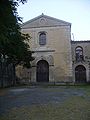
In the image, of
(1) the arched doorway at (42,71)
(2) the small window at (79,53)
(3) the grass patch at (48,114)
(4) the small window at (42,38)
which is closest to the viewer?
(3) the grass patch at (48,114)

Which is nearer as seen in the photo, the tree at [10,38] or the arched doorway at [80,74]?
the tree at [10,38]

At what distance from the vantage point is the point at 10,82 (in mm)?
31156

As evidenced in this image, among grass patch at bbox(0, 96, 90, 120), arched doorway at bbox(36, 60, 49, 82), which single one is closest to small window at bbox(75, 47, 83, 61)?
arched doorway at bbox(36, 60, 49, 82)

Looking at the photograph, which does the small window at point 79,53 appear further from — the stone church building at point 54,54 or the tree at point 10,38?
the tree at point 10,38

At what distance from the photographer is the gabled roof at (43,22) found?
36769 mm

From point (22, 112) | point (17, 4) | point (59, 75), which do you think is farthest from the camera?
point (59, 75)

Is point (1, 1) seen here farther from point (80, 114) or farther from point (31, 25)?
point (31, 25)

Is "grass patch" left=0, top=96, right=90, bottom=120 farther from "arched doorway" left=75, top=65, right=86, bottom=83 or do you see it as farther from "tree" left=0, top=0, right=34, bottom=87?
"arched doorway" left=75, top=65, right=86, bottom=83

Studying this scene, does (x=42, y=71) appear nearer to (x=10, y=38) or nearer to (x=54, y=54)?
(x=54, y=54)

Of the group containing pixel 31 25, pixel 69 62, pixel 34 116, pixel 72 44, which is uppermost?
pixel 31 25

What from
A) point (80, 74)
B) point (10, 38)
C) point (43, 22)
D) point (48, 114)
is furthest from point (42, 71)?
point (48, 114)

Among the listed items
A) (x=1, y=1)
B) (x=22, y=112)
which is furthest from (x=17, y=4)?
(x=22, y=112)

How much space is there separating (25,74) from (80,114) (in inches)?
1080

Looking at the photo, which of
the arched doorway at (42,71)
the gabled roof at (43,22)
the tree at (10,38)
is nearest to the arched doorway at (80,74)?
the arched doorway at (42,71)
